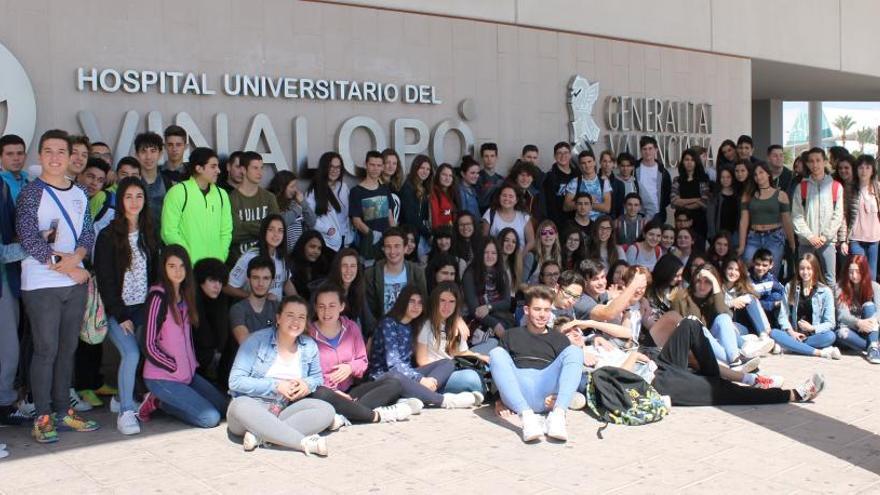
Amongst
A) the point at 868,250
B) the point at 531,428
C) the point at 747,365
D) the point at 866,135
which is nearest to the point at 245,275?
the point at 531,428

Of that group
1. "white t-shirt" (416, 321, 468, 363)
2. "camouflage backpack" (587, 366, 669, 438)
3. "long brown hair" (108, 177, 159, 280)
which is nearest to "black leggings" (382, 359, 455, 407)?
"white t-shirt" (416, 321, 468, 363)

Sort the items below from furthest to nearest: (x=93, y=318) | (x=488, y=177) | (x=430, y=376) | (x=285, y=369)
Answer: (x=488, y=177)
(x=430, y=376)
(x=93, y=318)
(x=285, y=369)

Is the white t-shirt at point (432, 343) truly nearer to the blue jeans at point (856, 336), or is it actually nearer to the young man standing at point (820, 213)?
the blue jeans at point (856, 336)

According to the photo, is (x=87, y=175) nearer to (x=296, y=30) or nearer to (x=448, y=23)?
(x=296, y=30)

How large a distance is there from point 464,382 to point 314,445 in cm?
164

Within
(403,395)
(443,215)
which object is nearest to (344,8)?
(443,215)

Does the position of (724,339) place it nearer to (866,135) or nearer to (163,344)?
(163,344)

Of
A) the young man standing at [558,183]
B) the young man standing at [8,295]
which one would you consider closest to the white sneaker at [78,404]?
the young man standing at [8,295]

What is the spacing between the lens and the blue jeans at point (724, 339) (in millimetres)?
7520

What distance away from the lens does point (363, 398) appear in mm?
6082

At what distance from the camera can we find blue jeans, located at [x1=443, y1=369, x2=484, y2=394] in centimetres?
660

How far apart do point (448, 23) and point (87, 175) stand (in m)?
4.76

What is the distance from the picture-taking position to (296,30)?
29.2ft

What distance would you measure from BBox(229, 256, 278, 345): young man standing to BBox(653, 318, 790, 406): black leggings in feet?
9.31
